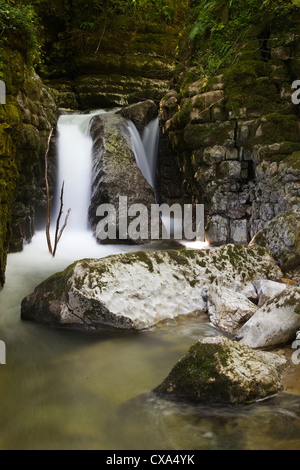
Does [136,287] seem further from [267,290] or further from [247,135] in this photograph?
[247,135]

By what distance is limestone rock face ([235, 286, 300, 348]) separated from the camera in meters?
3.50

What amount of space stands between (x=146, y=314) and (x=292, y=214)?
3468mm

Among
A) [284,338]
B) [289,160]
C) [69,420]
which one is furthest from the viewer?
[289,160]

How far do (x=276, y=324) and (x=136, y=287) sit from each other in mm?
1815

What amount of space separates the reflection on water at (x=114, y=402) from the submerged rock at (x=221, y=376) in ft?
0.28

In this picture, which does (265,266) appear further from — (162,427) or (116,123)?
(116,123)

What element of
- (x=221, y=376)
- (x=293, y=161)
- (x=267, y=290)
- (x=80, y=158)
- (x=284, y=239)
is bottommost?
(x=221, y=376)

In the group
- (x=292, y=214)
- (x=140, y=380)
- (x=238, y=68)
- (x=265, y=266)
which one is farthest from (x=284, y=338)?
(x=238, y=68)

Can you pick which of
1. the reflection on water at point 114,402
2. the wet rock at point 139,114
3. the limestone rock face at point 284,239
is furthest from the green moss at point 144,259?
the wet rock at point 139,114

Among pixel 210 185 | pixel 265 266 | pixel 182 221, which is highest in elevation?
pixel 210 185

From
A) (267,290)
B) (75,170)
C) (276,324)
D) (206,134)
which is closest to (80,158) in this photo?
(75,170)

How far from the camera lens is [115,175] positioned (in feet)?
31.7

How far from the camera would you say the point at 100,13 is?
16656 millimetres

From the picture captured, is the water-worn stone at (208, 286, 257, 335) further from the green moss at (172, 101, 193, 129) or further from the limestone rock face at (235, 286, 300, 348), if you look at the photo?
the green moss at (172, 101, 193, 129)
